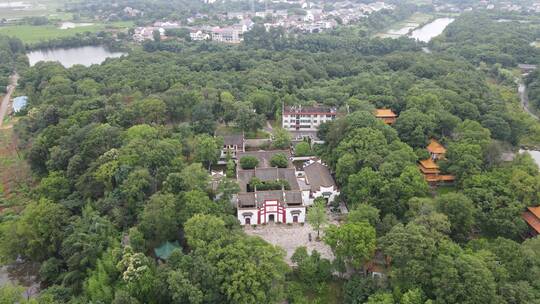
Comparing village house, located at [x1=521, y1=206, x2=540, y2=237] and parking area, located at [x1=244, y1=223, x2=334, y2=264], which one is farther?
parking area, located at [x1=244, y1=223, x2=334, y2=264]

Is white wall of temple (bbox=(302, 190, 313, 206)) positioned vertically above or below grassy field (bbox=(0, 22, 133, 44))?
below

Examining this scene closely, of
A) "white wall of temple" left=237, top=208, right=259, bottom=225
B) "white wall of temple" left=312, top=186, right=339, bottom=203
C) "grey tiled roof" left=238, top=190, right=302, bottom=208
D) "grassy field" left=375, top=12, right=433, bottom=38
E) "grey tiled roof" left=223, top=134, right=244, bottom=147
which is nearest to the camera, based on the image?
"white wall of temple" left=237, top=208, right=259, bottom=225

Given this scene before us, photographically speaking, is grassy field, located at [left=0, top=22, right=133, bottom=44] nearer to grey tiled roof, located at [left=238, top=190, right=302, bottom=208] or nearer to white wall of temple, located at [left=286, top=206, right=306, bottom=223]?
grey tiled roof, located at [left=238, top=190, right=302, bottom=208]

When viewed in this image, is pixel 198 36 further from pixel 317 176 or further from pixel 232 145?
pixel 317 176

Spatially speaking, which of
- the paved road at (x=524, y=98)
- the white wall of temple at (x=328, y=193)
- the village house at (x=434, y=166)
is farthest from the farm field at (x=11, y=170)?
the paved road at (x=524, y=98)

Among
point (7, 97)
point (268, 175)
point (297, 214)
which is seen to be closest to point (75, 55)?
point (7, 97)

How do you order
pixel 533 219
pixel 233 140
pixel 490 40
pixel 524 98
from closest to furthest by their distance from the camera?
pixel 533 219 < pixel 233 140 < pixel 524 98 < pixel 490 40

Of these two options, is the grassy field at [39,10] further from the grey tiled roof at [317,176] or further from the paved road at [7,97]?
the grey tiled roof at [317,176]

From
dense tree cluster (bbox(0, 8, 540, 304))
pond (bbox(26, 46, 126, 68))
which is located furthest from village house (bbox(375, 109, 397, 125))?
pond (bbox(26, 46, 126, 68))

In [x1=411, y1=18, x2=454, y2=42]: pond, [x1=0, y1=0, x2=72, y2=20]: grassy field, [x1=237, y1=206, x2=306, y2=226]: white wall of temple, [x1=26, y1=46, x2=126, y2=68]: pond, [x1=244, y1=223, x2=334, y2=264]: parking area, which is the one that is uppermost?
[x1=0, y1=0, x2=72, y2=20]: grassy field
